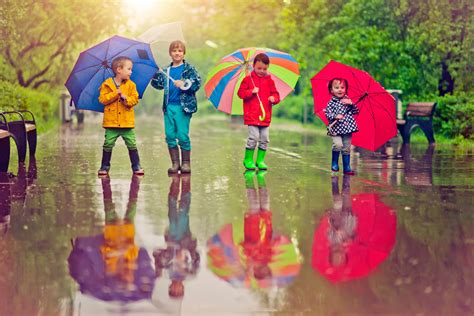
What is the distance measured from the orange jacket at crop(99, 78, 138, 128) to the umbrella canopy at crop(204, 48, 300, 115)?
2.29m

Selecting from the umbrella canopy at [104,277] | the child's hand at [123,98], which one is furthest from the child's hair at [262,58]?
the umbrella canopy at [104,277]

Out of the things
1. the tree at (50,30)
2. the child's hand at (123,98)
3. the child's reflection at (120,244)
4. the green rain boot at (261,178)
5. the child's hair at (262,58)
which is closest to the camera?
the child's reflection at (120,244)

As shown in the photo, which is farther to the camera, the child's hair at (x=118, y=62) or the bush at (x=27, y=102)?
the bush at (x=27, y=102)

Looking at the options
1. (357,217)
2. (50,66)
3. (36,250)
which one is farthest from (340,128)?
(50,66)

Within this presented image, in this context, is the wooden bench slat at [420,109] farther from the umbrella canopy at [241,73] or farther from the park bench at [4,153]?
the park bench at [4,153]

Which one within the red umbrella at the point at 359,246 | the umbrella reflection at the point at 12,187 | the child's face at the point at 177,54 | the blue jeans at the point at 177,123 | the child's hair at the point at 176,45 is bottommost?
the red umbrella at the point at 359,246

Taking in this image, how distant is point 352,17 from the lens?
1215 inches

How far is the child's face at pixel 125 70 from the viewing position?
570 inches

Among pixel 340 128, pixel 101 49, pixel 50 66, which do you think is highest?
pixel 50 66

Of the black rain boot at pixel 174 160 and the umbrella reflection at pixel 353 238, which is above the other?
the black rain boot at pixel 174 160

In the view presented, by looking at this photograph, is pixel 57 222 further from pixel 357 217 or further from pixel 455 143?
pixel 455 143

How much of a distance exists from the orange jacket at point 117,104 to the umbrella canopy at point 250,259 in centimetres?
564

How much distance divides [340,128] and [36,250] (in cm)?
760

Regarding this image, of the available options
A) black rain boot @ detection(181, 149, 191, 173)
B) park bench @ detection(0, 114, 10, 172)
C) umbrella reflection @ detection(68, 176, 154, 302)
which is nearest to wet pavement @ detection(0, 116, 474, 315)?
umbrella reflection @ detection(68, 176, 154, 302)
